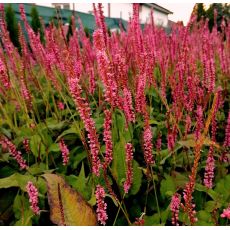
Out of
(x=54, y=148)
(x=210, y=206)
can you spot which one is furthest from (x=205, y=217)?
(x=54, y=148)

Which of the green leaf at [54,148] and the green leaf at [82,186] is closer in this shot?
the green leaf at [82,186]

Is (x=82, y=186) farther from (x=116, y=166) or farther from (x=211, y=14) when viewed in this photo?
(x=211, y=14)

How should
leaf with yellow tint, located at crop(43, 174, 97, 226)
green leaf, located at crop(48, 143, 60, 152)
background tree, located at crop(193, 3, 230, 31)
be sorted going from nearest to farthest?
1. leaf with yellow tint, located at crop(43, 174, 97, 226)
2. green leaf, located at crop(48, 143, 60, 152)
3. background tree, located at crop(193, 3, 230, 31)

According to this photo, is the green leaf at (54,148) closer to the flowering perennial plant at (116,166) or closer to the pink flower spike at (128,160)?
the flowering perennial plant at (116,166)

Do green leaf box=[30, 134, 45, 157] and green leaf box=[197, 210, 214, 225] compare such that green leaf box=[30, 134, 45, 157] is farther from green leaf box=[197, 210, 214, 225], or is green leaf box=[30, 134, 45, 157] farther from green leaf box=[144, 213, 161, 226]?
green leaf box=[197, 210, 214, 225]

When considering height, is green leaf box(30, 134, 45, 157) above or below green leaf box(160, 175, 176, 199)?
above

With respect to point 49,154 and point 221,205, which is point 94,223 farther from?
point 49,154

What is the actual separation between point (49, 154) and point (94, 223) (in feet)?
2.45

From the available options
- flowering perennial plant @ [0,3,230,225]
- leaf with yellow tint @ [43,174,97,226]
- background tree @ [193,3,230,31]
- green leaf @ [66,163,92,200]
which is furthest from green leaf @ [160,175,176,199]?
background tree @ [193,3,230,31]

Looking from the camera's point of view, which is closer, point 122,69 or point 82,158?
point 122,69

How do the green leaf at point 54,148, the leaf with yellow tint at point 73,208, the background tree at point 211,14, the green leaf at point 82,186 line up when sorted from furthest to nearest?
the background tree at point 211,14
the green leaf at point 54,148
the green leaf at point 82,186
the leaf with yellow tint at point 73,208

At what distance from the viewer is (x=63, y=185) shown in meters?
1.18

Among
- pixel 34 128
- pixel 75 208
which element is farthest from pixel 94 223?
pixel 34 128

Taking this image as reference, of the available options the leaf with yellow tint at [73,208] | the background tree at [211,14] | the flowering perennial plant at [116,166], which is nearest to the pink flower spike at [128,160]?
the flowering perennial plant at [116,166]
